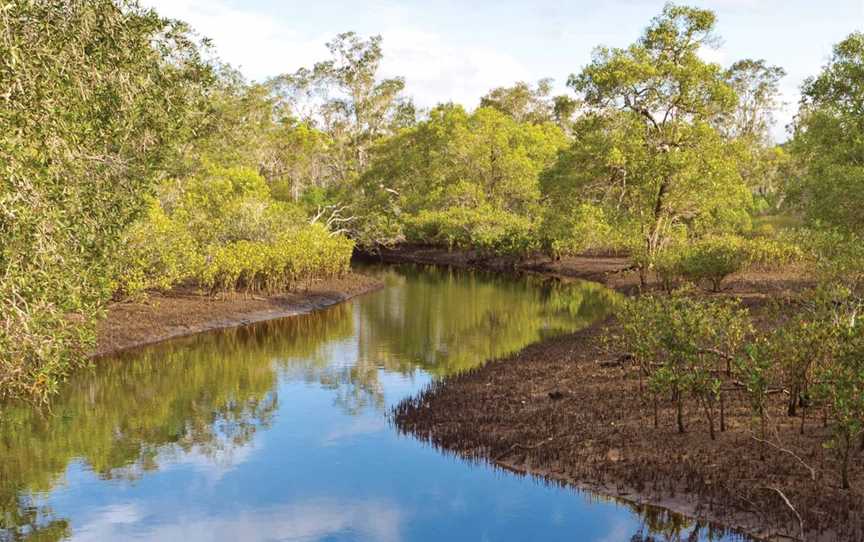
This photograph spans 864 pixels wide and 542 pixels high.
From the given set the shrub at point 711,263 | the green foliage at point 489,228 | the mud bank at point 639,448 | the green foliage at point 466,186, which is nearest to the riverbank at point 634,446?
the mud bank at point 639,448

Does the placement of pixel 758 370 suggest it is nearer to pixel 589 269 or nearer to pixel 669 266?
pixel 669 266

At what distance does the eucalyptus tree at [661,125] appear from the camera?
38625 millimetres

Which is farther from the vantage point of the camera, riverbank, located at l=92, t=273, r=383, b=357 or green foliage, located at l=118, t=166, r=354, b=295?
green foliage, located at l=118, t=166, r=354, b=295

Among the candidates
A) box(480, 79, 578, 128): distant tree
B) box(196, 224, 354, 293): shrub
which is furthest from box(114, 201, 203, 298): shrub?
box(480, 79, 578, 128): distant tree

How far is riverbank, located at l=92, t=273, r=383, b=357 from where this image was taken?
95.7 ft

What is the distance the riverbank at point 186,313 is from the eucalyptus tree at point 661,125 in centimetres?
1639

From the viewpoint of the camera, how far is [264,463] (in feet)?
56.0

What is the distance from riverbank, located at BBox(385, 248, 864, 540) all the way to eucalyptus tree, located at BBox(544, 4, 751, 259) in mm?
18860

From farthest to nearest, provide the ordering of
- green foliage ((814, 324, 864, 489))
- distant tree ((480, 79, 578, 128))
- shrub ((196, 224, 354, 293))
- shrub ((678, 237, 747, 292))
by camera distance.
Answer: distant tree ((480, 79, 578, 128)) → shrub ((678, 237, 747, 292)) → shrub ((196, 224, 354, 293)) → green foliage ((814, 324, 864, 489))

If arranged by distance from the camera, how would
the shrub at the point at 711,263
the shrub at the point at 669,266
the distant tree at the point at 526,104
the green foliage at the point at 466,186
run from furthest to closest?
the distant tree at the point at 526,104
the green foliage at the point at 466,186
the shrub at the point at 669,266
the shrub at the point at 711,263

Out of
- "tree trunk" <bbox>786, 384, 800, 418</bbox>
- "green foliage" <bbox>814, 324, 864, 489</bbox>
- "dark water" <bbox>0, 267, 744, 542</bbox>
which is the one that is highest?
"green foliage" <bbox>814, 324, 864, 489</bbox>

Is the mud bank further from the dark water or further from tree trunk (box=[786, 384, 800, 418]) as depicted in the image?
the dark water

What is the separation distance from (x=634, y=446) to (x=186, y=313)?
905 inches

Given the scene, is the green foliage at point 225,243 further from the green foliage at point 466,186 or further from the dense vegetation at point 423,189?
the green foliage at point 466,186
